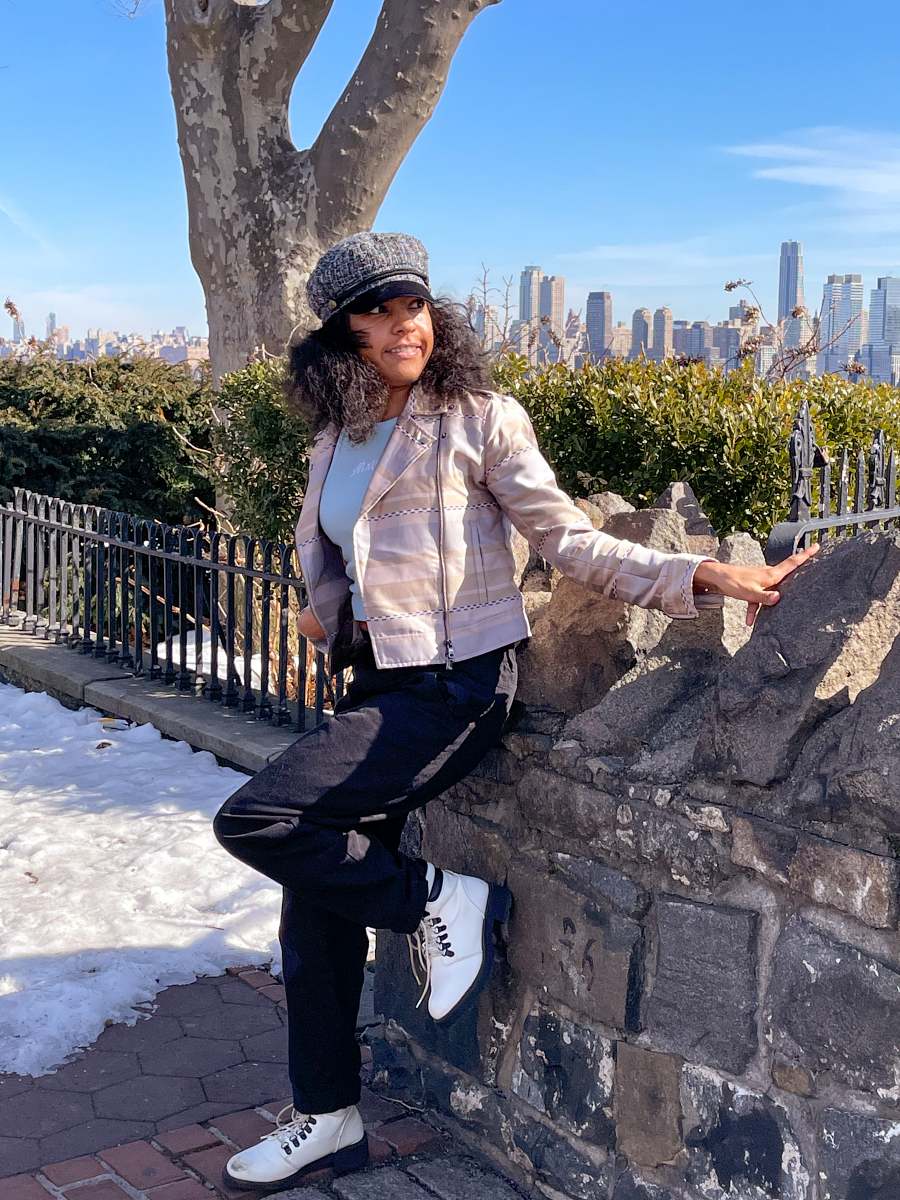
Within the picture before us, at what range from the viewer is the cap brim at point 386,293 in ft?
8.64

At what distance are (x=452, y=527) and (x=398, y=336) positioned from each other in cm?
44

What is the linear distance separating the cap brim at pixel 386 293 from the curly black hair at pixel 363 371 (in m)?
0.06

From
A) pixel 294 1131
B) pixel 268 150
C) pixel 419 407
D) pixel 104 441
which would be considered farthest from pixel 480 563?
pixel 104 441

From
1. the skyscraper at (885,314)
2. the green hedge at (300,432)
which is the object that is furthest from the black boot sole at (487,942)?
the skyscraper at (885,314)

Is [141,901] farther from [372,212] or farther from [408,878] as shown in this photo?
[372,212]

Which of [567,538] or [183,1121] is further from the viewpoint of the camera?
[183,1121]

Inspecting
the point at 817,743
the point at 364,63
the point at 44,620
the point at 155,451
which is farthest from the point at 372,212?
the point at 817,743

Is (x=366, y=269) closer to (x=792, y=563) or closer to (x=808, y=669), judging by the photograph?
(x=792, y=563)

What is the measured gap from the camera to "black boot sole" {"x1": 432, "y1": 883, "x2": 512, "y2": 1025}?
2.65 meters

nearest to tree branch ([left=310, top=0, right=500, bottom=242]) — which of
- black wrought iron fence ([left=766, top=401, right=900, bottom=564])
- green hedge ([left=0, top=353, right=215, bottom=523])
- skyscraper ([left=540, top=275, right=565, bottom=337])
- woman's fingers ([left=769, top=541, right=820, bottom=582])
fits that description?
green hedge ([left=0, top=353, right=215, bottom=523])

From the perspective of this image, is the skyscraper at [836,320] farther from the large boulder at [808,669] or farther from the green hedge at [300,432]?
the large boulder at [808,669]

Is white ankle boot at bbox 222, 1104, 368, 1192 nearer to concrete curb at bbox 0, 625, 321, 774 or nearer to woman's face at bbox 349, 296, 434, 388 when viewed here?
woman's face at bbox 349, 296, 434, 388

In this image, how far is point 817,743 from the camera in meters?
2.13

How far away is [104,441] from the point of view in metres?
9.41
